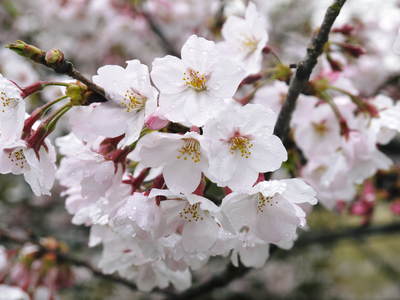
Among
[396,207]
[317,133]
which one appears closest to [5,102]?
[317,133]

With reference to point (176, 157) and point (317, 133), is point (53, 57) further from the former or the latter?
point (317, 133)

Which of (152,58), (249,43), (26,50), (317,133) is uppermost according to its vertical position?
(26,50)

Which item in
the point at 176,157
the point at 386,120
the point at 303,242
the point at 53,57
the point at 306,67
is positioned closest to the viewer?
the point at 53,57

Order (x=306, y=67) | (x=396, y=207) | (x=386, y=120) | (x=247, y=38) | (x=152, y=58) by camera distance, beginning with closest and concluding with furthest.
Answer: (x=306, y=67) → (x=386, y=120) → (x=247, y=38) → (x=396, y=207) → (x=152, y=58)

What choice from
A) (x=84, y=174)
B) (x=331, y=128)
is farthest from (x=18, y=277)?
(x=331, y=128)

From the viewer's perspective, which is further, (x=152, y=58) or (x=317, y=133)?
(x=152, y=58)

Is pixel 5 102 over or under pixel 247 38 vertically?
under

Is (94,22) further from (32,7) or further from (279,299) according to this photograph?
(279,299)
